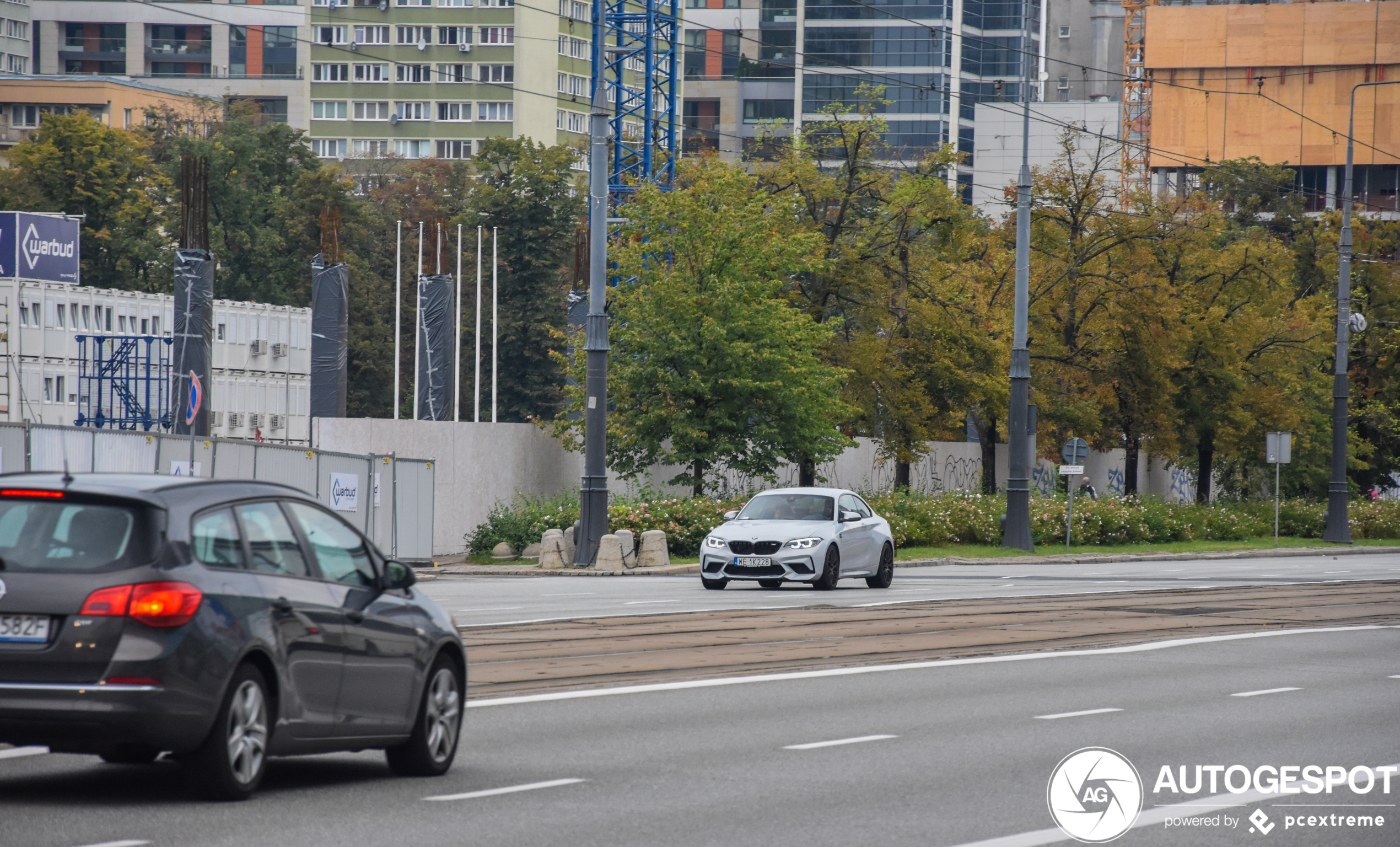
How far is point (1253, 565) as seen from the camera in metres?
40.0

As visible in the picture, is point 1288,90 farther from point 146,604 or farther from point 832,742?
point 146,604

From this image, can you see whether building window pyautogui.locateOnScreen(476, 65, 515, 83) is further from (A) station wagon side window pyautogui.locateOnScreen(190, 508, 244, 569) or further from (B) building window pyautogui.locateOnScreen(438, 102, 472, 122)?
(A) station wagon side window pyautogui.locateOnScreen(190, 508, 244, 569)

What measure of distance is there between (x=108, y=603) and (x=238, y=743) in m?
0.83

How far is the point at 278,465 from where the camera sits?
32969 mm

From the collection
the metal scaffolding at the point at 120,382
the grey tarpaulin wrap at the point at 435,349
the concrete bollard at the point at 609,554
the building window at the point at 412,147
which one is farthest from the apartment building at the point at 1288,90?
the concrete bollard at the point at 609,554

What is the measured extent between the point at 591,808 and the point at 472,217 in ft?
260

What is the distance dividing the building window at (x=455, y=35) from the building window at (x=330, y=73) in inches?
252

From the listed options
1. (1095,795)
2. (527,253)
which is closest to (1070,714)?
(1095,795)

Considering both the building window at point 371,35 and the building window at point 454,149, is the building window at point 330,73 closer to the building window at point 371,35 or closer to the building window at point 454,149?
the building window at point 371,35

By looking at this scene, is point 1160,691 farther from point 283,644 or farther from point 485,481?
point 485,481

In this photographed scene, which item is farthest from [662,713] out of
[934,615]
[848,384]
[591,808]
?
[848,384]

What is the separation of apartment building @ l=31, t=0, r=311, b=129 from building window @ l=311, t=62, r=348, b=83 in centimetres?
368

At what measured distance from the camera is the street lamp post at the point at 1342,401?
5175 cm

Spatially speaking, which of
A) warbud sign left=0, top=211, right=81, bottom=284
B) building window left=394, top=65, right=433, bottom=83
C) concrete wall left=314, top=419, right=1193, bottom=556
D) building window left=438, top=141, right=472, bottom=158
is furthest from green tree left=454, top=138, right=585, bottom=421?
building window left=394, top=65, right=433, bottom=83
